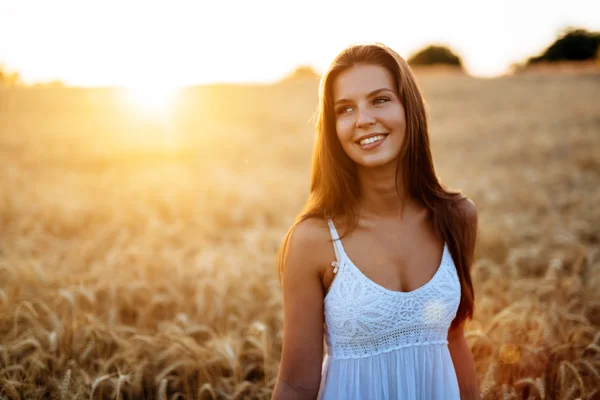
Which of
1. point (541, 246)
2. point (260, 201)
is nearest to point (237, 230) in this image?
point (260, 201)

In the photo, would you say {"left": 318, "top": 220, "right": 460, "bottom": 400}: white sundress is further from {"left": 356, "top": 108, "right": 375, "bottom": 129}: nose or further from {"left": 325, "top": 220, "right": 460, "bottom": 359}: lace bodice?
{"left": 356, "top": 108, "right": 375, "bottom": 129}: nose

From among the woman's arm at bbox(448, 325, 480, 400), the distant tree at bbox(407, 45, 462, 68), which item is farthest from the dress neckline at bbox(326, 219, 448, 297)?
the distant tree at bbox(407, 45, 462, 68)

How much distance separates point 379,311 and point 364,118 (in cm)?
81

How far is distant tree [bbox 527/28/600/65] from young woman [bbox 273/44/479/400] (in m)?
56.0

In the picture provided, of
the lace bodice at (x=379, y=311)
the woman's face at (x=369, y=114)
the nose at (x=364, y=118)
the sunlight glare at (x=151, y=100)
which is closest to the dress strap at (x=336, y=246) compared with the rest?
the lace bodice at (x=379, y=311)

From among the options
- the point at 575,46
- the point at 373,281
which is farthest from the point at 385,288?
the point at 575,46

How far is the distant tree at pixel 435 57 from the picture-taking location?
51.7m

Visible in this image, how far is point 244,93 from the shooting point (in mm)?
29125

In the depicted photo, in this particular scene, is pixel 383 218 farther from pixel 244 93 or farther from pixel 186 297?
pixel 244 93

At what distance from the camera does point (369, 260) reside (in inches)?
70.8

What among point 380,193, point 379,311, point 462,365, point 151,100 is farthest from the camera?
point 151,100

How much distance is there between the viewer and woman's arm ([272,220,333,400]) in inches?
68.3

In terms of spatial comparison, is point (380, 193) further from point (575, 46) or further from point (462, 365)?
point (575, 46)

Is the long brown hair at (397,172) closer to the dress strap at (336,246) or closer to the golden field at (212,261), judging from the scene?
the dress strap at (336,246)
